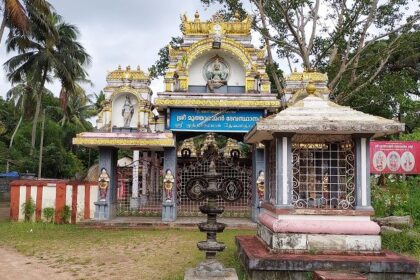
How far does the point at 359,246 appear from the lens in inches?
275

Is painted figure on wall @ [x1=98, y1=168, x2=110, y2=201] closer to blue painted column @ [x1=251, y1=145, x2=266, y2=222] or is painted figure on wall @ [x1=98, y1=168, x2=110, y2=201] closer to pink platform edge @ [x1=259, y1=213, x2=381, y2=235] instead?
blue painted column @ [x1=251, y1=145, x2=266, y2=222]

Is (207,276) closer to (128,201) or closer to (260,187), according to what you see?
(260,187)

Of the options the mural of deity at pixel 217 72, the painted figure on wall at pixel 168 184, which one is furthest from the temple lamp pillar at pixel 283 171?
the mural of deity at pixel 217 72

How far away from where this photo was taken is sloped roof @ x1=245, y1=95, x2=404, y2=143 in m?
6.91

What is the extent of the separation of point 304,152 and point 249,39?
7582mm

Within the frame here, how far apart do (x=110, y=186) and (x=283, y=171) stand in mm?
8031

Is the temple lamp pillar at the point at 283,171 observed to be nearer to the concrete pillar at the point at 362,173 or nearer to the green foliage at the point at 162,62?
the concrete pillar at the point at 362,173

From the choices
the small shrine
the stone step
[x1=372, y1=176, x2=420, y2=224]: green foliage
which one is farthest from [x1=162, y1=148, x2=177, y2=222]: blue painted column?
the stone step

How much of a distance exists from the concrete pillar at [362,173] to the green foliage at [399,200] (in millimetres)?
5359

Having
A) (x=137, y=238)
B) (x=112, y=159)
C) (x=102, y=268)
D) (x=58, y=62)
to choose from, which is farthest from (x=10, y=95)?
(x=102, y=268)

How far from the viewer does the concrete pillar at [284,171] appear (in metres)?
7.17

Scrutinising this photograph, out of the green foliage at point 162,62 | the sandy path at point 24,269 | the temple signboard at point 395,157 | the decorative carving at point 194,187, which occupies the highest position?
the green foliage at point 162,62

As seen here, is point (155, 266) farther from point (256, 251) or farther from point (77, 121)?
point (77, 121)

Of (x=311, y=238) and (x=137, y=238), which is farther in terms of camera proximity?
(x=137, y=238)
